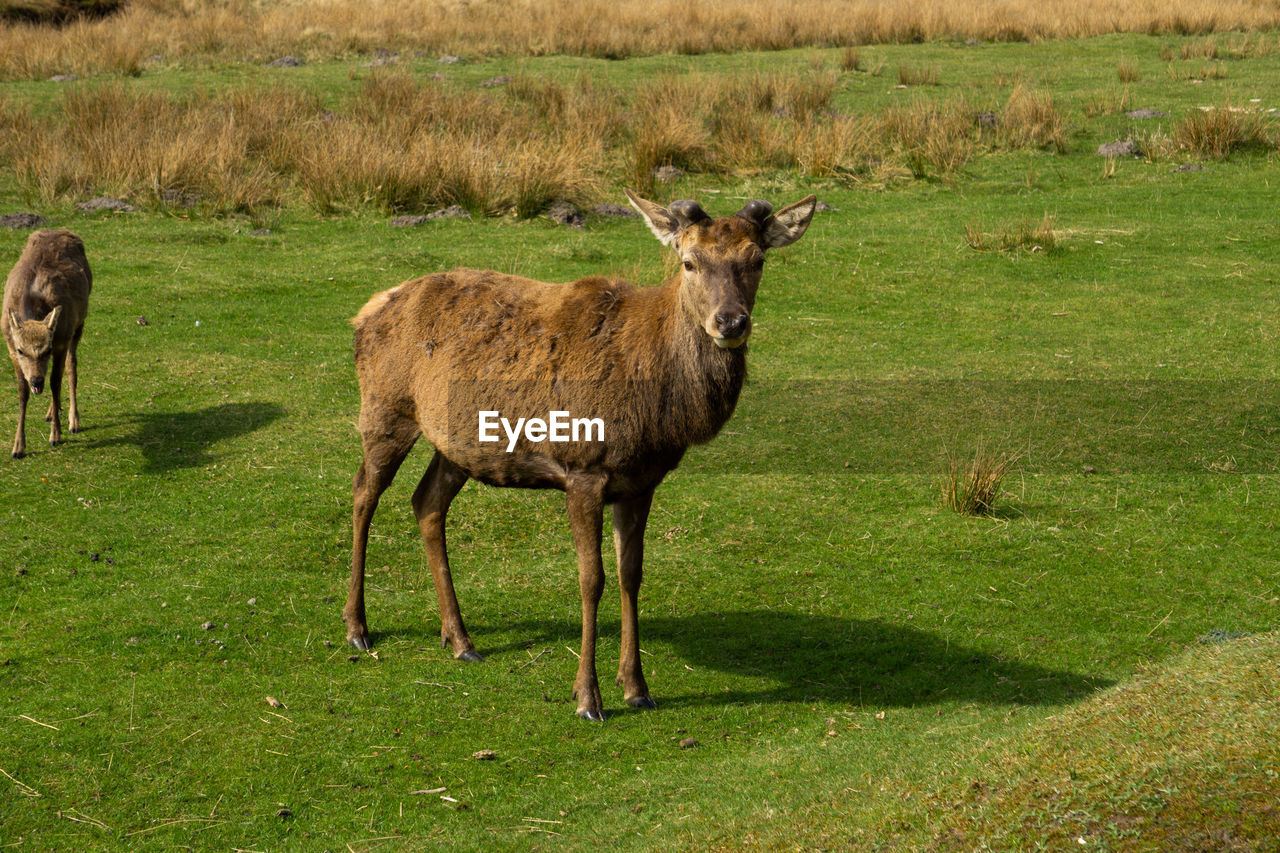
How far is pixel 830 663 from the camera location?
700 centimetres

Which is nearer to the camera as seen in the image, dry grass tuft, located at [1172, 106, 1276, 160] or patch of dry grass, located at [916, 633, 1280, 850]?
patch of dry grass, located at [916, 633, 1280, 850]

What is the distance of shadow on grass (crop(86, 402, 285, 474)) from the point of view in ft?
32.1

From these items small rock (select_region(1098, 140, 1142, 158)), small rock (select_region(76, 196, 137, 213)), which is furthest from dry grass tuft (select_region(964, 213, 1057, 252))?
small rock (select_region(76, 196, 137, 213))

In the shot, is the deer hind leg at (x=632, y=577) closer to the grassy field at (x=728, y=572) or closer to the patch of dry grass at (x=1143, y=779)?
the grassy field at (x=728, y=572)

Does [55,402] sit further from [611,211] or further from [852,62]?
[852,62]

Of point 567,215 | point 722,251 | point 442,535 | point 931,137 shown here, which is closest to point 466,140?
point 567,215

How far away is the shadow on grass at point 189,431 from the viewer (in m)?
9.80

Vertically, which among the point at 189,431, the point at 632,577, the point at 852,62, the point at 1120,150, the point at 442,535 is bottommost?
the point at 189,431

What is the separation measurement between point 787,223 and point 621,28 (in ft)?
91.6

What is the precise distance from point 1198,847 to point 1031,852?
49 centimetres

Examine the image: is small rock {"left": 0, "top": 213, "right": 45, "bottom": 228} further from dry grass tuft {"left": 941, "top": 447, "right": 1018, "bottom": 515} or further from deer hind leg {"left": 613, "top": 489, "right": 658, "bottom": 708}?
dry grass tuft {"left": 941, "top": 447, "right": 1018, "bottom": 515}

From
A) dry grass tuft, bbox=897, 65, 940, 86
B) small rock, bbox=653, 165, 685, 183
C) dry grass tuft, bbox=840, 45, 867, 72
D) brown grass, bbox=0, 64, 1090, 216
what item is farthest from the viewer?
dry grass tuft, bbox=840, 45, 867, 72

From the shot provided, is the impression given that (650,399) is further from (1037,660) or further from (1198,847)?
(1198,847)

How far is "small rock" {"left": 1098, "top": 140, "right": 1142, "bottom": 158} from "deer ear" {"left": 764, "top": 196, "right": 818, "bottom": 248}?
15919 millimetres
